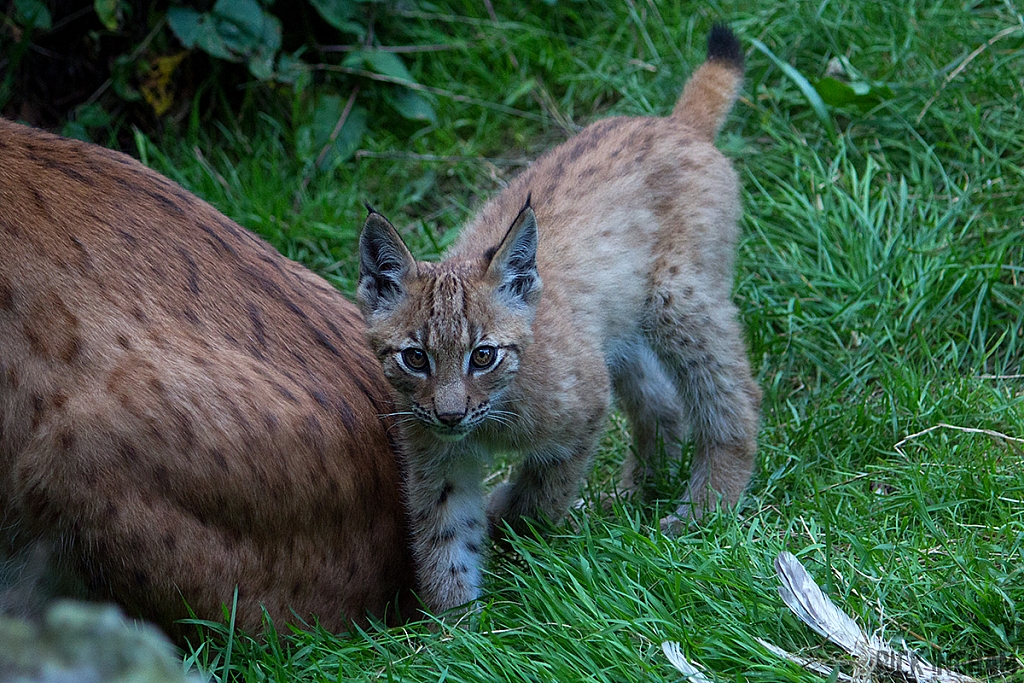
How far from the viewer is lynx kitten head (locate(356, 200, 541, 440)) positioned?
4184 millimetres

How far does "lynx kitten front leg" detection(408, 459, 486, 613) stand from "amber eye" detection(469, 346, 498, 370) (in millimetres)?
449

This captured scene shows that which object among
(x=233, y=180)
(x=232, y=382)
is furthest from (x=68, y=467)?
(x=233, y=180)

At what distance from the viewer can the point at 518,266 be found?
439 cm

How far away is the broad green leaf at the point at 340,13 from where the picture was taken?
7.54 metres

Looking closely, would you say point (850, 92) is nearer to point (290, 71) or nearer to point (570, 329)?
point (570, 329)

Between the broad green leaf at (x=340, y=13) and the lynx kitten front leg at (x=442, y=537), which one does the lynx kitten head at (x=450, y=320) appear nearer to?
the lynx kitten front leg at (x=442, y=537)

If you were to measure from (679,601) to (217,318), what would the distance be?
1.93 metres

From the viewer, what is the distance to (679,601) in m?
3.94

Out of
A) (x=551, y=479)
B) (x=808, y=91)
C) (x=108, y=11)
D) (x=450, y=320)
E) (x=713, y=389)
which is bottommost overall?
(x=713, y=389)

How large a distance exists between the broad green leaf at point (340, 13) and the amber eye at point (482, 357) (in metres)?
4.09

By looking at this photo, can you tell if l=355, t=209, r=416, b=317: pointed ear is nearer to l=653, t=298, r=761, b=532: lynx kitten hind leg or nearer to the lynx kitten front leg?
the lynx kitten front leg

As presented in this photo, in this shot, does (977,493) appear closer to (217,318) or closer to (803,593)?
(803,593)

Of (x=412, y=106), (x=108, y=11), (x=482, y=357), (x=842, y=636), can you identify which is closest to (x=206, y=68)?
(x=108, y=11)

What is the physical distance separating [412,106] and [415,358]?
3.95 metres
